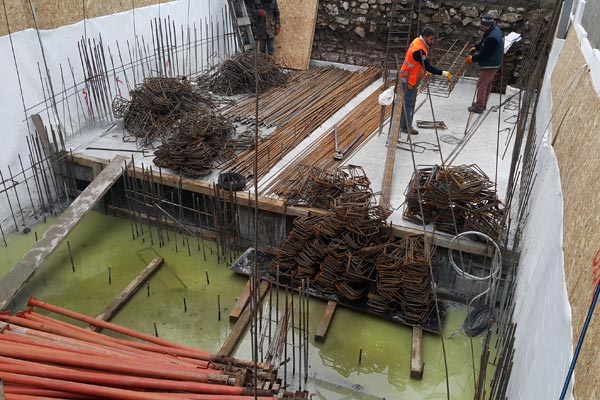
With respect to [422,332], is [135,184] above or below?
above

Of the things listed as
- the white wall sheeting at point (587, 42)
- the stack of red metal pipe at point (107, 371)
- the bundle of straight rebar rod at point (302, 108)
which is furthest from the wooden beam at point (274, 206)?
the stack of red metal pipe at point (107, 371)

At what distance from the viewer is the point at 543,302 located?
3.59 metres

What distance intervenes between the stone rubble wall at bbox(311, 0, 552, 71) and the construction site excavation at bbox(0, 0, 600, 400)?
0.34 ft

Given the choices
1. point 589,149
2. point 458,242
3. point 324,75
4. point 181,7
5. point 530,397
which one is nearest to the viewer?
point 530,397

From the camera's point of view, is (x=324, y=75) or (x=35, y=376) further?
(x=324, y=75)

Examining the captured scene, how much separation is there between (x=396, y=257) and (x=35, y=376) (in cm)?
376

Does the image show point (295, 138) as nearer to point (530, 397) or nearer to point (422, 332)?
point (422, 332)

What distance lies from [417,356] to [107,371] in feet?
10.0

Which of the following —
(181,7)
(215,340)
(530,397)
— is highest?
(181,7)

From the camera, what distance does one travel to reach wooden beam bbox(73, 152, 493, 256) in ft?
20.1

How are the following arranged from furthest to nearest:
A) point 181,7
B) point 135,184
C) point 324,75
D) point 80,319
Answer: point 324,75 < point 181,7 < point 135,184 < point 80,319

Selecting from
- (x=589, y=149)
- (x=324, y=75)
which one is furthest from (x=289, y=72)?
(x=589, y=149)

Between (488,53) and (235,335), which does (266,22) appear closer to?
(488,53)

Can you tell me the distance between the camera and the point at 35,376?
391 centimetres
